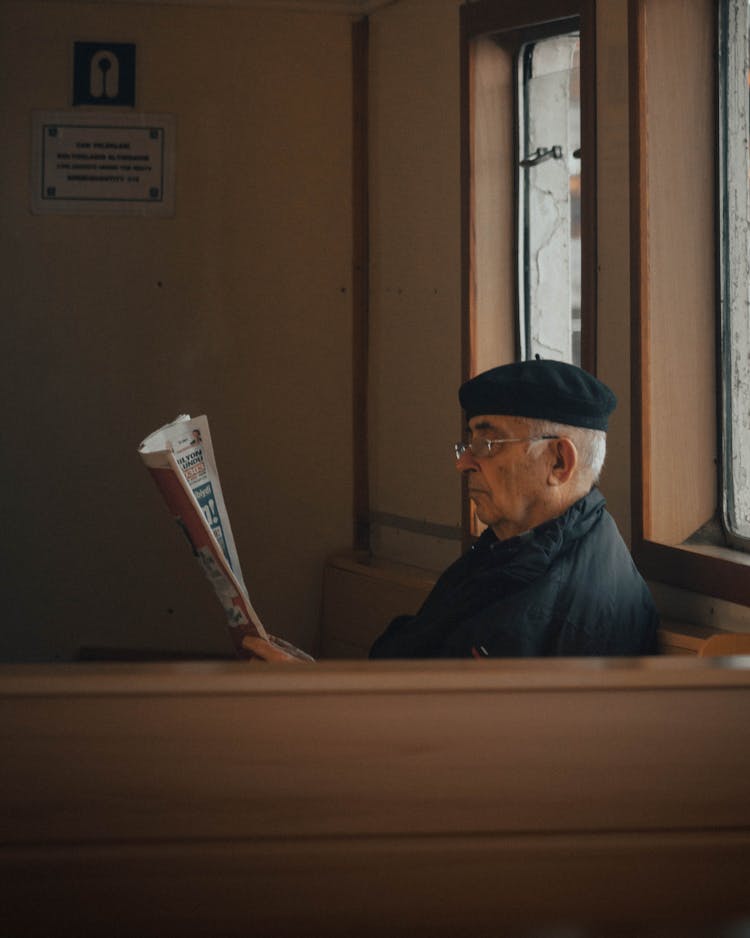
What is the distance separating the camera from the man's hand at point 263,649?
6.93 ft

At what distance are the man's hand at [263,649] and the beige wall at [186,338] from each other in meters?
1.74

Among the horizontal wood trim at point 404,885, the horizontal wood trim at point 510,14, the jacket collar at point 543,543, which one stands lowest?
the horizontal wood trim at point 404,885

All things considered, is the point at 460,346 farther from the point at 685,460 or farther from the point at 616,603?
the point at 616,603

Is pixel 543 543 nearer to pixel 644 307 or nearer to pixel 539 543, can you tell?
pixel 539 543

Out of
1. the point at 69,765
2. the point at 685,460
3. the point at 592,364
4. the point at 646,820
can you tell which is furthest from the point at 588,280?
the point at 69,765

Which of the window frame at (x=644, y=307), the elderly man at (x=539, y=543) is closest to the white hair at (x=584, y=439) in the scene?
the elderly man at (x=539, y=543)

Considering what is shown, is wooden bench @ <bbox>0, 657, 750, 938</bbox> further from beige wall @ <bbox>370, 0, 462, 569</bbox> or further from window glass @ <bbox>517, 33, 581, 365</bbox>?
beige wall @ <bbox>370, 0, 462, 569</bbox>

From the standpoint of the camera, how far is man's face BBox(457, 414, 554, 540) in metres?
2.14

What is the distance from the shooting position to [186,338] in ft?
12.7

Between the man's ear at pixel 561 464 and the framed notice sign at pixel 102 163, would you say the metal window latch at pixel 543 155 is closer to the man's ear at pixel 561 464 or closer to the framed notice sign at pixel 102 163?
the framed notice sign at pixel 102 163

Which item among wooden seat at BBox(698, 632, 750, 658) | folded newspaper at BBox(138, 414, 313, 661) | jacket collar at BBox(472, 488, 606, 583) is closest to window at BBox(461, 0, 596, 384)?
jacket collar at BBox(472, 488, 606, 583)

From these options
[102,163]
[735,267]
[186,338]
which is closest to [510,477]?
[735,267]

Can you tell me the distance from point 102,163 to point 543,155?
4.91 feet

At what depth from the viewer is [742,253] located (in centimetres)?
265
